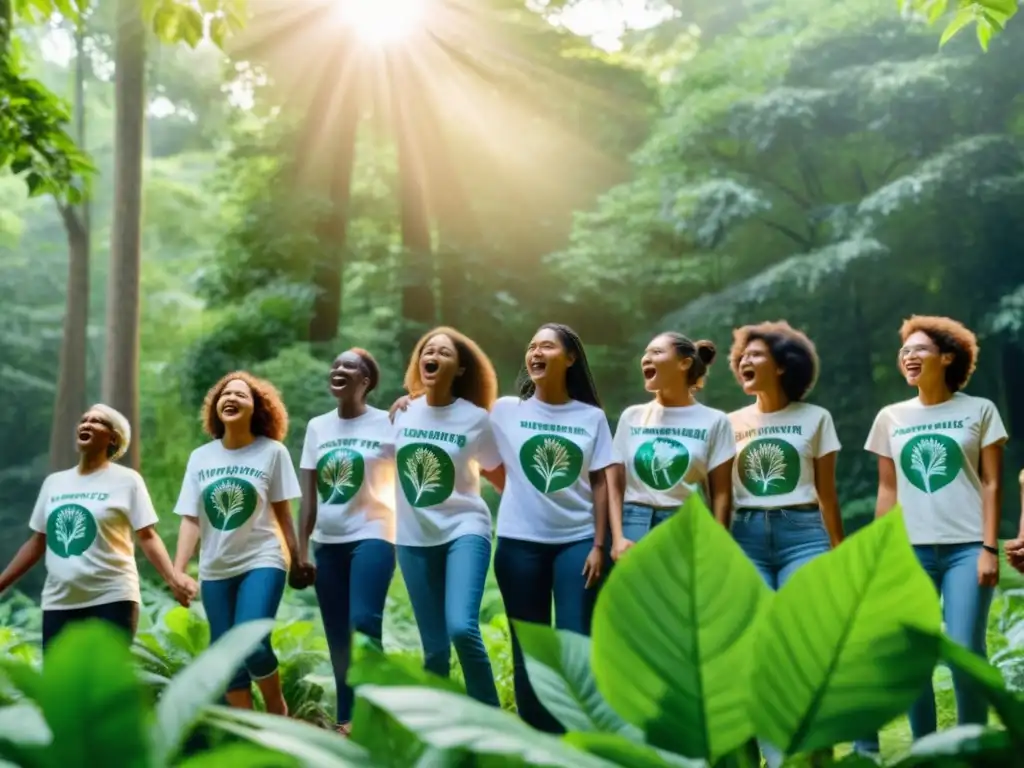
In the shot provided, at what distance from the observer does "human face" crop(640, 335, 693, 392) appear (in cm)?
329

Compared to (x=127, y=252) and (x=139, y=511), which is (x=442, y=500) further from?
(x=127, y=252)

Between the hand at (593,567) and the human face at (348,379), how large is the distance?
3.43 feet

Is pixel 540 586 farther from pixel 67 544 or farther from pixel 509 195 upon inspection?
pixel 509 195

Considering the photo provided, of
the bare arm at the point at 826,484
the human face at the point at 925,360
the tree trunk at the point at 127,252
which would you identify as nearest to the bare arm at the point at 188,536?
the bare arm at the point at 826,484

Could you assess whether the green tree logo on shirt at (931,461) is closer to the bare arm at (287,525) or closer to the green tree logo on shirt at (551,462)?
the green tree logo on shirt at (551,462)

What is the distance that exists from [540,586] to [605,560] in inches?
8.7

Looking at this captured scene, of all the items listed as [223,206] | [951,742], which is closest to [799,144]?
[223,206]

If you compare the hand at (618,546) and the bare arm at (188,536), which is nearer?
the hand at (618,546)

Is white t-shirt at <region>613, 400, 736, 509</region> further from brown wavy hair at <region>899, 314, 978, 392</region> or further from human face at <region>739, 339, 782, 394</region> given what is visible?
brown wavy hair at <region>899, 314, 978, 392</region>

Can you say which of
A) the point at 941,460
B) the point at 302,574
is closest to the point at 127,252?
the point at 302,574

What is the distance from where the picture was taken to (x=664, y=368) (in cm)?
329

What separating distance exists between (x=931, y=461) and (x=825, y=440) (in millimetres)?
321

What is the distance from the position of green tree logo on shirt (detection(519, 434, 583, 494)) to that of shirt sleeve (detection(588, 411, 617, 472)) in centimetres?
4

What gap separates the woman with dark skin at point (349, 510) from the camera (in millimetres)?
3498
